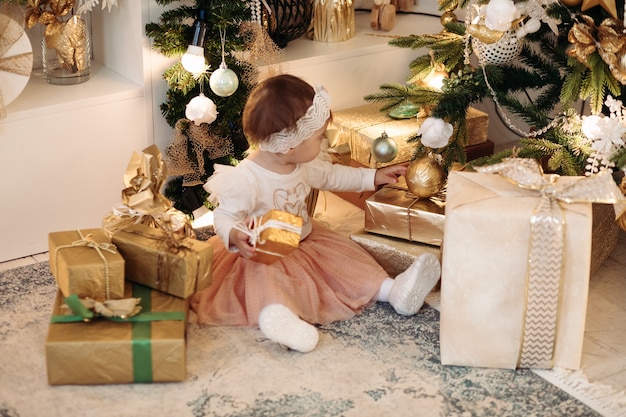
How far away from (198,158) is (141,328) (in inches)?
25.1

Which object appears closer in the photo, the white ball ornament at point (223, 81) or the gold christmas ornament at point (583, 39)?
the gold christmas ornament at point (583, 39)

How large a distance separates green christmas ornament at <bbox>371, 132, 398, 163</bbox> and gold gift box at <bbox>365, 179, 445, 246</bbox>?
0.29 feet

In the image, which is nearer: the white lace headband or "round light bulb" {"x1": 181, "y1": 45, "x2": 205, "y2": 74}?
A: the white lace headband

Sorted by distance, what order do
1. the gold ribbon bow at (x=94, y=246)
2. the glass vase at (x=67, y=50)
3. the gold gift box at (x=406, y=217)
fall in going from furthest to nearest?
the glass vase at (x=67, y=50)
the gold gift box at (x=406, y=217)
the gold ribbon bow at (x=94, y=246)

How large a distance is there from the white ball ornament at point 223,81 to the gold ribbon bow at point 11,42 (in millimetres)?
414

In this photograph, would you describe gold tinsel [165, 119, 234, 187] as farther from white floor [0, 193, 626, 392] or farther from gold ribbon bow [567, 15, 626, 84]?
gold ribbon bow [567, 15, 626, 84]

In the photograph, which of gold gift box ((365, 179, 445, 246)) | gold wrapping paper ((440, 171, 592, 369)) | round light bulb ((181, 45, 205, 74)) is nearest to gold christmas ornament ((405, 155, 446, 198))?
gold gift box ((365, 179, 445, 246))

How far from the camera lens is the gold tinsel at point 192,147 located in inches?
83.4

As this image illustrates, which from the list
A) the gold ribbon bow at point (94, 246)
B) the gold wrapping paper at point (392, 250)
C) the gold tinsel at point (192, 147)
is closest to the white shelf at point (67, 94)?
the gold tinsel at point (192, 147)

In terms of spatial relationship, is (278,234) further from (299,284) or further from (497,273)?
(497,273)

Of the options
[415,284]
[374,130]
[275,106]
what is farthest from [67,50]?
[415,284]

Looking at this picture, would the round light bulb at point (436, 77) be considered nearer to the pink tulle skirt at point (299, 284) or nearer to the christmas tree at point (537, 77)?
the christmas tree at point (537, 77)

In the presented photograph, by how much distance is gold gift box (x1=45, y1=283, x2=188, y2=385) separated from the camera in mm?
1541

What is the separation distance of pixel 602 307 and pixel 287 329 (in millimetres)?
704
